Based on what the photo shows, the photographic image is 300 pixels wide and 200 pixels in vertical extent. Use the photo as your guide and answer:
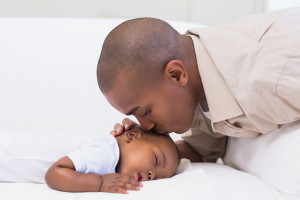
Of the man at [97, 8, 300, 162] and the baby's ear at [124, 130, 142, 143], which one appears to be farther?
the baby's ear at [124, 130, 142, 143]

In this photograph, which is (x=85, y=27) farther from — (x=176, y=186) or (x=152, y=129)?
(x=176, y=186)

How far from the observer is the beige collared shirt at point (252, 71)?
1009 mm

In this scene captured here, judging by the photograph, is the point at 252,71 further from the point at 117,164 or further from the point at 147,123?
the point at 117,164

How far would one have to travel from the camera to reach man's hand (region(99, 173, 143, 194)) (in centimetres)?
93

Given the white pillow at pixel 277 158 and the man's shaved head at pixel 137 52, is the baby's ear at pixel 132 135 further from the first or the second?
the white pillow at pixel 277 158

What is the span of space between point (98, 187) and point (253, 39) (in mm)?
537

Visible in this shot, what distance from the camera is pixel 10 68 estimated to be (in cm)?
162

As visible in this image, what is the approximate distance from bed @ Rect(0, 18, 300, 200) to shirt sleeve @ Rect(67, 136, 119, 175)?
0.09m

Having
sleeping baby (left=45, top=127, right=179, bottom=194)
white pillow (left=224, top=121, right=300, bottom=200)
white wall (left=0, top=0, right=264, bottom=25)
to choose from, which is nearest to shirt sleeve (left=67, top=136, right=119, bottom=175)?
sleeping baby (left=45, top=127, right=179, bottom=194)

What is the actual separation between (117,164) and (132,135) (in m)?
0.09

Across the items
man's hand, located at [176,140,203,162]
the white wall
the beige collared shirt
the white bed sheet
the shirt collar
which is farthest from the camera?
the white wall

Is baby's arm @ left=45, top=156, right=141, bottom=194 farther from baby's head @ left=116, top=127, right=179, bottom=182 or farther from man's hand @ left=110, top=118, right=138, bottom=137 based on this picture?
man's hand @ left=110, top=118, right=138, bottom=137

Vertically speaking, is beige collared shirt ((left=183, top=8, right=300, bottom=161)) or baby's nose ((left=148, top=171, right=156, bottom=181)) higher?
beige collared shirt ((left=183, top=8, right=300, bottom=161))

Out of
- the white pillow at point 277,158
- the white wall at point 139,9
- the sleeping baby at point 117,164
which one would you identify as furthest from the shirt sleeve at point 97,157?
the white wall at point 139,9
